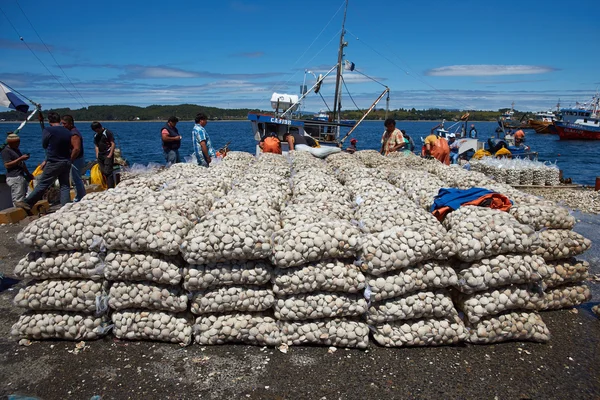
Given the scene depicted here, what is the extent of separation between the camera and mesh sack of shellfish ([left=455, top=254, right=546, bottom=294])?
3.74 metres

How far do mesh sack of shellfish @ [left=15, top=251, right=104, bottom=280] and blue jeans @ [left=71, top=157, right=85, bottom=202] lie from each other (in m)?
4.77

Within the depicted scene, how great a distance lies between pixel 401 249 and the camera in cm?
361

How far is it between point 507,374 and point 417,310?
892mm

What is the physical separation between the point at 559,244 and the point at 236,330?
3.57 metres

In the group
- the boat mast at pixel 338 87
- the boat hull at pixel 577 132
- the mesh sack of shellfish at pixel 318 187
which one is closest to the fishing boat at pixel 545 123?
the boat hull at pixel 577 132

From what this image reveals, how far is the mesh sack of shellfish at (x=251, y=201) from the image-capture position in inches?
173

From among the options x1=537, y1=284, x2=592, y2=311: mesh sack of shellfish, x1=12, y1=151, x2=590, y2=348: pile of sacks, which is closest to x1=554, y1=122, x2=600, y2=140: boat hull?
x1=537, y1=284, x2=592, y2=311: mesh sack of shellfish

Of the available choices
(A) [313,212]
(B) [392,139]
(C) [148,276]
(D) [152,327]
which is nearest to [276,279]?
(A) [313,212]

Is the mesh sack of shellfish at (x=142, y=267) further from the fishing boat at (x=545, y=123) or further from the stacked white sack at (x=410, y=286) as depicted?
the fishing boat at (x=545, y=123)

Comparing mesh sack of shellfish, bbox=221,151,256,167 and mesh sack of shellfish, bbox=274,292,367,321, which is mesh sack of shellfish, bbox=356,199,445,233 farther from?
mesh sack of shellfish, bbox=221,151,256,167

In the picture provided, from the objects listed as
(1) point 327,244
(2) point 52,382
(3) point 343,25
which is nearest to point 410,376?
(1) point 327,244

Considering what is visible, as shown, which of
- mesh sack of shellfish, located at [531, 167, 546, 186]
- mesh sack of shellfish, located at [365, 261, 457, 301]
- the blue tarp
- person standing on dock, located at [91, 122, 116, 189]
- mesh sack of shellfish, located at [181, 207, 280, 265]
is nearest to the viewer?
mesh sack of shellfish, located at [181, 207, 280, 265]

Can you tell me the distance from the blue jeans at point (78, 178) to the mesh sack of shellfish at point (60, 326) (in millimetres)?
4902

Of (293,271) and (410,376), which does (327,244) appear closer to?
Answer: (293,271)
